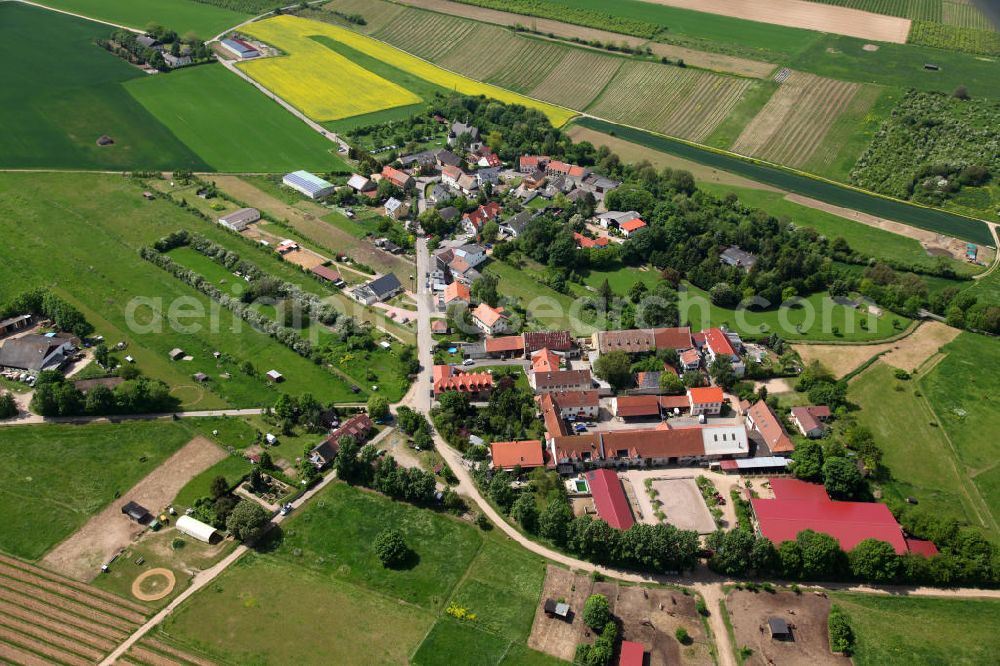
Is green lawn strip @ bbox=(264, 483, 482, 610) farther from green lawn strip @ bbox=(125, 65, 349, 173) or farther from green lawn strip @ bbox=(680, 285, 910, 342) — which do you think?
green lawn strip @ bbox=(125, 65, 349, 173)

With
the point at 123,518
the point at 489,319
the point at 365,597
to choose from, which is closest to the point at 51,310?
the point at 123,518

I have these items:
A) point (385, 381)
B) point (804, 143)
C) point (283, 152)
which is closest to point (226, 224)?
point (283, 152)

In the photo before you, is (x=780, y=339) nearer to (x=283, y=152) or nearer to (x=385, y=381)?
(x=385, y=381)

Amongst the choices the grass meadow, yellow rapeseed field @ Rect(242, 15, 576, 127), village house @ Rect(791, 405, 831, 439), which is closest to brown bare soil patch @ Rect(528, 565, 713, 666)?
the grass meadow

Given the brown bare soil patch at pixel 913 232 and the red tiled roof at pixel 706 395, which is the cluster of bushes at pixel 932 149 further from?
the red tiled roof at pixel 706 395

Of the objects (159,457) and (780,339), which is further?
(780,339)

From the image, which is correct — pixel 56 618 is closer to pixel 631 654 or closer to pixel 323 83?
pixel 631 654

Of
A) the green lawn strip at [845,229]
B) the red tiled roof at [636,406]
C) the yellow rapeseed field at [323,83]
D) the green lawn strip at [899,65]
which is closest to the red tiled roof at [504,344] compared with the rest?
the red tiled roof at [636,406]
